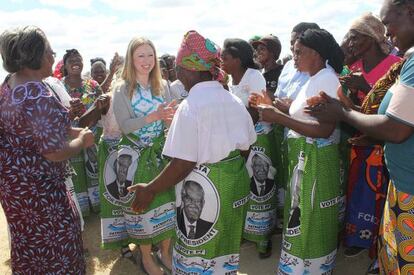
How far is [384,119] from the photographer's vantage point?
6.44 feet

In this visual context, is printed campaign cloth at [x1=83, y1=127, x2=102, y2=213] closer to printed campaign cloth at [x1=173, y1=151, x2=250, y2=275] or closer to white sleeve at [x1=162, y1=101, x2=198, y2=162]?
printed campaign cloth at [x1=173, y1=151, x2=250, y2=275]

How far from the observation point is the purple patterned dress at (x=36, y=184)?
2.14 metres

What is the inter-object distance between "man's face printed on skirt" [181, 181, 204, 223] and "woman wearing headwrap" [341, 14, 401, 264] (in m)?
1.43

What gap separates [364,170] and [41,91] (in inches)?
113

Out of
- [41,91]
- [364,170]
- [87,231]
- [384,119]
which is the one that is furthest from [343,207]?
[87,231]

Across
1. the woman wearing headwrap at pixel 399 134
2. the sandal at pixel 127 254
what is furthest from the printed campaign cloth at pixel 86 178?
the woman wearing headwrap at pixel 399 134

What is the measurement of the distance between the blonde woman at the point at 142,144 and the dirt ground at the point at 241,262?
1.42 ft

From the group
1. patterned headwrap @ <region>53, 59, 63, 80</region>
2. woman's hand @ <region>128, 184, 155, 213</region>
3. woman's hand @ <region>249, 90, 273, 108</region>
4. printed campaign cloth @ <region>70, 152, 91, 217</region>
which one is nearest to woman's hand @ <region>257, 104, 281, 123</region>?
woman's hand @ <region>249, 90, 273, 108</region>

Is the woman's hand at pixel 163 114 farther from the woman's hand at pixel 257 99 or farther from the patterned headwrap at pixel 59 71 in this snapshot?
the patterned headwrap at pixel 59 71

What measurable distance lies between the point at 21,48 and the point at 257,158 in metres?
2.62

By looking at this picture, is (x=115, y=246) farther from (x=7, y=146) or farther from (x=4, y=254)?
(x=7, y=146)

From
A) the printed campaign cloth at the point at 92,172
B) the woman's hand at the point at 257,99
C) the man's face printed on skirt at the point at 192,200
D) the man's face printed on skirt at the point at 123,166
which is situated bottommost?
the printed campaign cloth at the point at 92,172

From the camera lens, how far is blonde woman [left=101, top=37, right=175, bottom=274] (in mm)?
3699

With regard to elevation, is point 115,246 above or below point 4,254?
above
